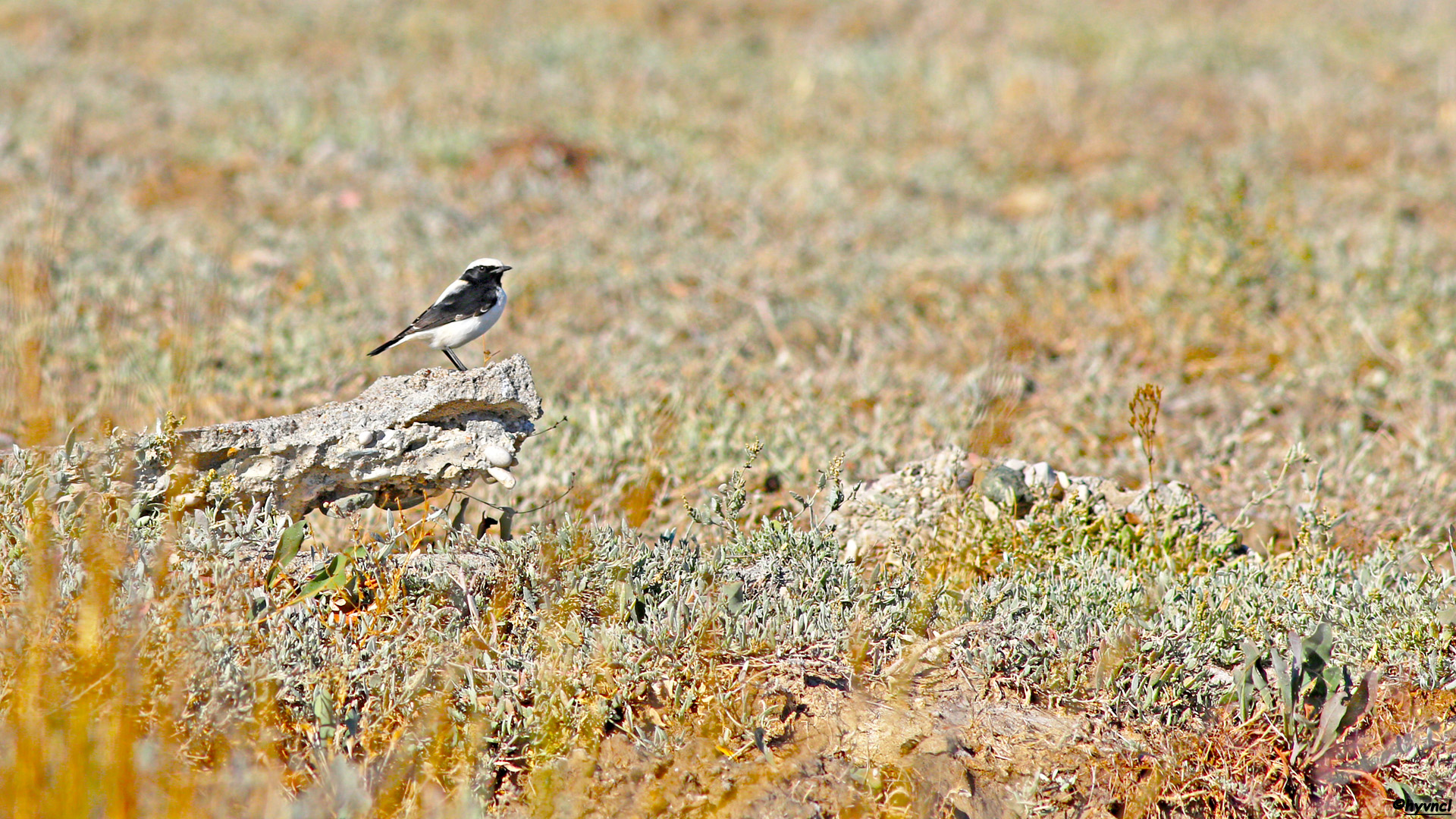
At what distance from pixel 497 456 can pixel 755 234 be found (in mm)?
→ 5133

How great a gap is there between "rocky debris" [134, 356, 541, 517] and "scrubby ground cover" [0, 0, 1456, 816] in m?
0.17

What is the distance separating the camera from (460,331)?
13.5ft

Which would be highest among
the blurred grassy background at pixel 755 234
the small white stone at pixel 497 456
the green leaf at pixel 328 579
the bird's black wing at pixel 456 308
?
the bird's black wing at pixel 456 308

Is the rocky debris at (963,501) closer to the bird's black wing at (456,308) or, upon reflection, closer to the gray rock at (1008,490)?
the gray rock at (1008,490)

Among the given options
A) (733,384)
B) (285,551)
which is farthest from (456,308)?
(733,384)

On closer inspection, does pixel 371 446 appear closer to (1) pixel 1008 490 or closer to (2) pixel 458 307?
(2) pixel 458 307

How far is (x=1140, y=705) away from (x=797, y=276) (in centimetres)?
499

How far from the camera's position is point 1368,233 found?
27.8 feet

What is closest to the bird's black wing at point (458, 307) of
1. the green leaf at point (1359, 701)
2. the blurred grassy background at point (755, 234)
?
the blurred grassy background at point (755, 234)

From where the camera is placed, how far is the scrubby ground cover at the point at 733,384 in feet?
9.68

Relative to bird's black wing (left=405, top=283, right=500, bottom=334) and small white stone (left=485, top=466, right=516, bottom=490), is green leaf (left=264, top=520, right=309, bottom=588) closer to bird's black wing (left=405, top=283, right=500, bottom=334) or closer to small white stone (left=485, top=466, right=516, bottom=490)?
small white stone (left=485, top=466, right=516, bottom=490)

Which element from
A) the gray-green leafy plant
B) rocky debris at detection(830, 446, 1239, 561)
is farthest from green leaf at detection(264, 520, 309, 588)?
the gray-green leafy plant

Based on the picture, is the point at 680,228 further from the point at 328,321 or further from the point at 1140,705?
the point at 1140,705

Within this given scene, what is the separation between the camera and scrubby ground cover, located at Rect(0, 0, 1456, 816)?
9.68ft
